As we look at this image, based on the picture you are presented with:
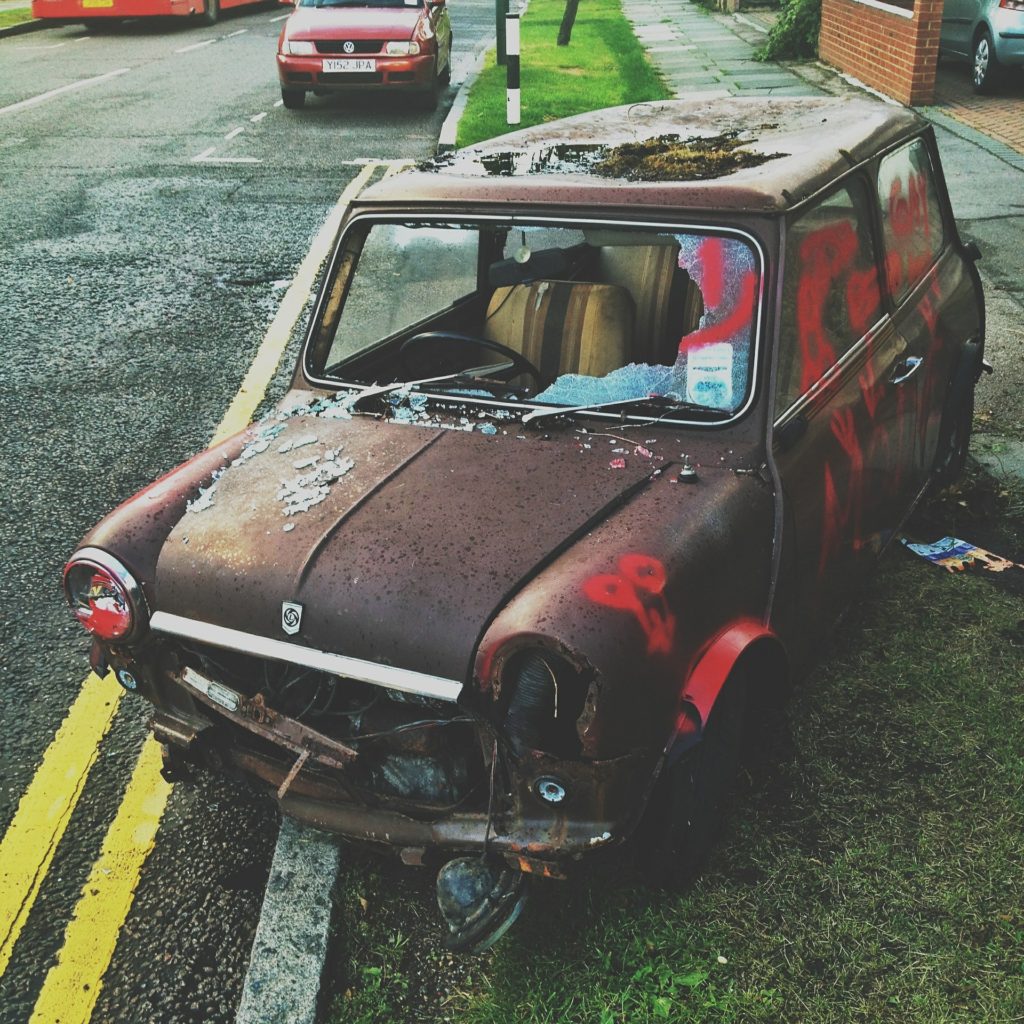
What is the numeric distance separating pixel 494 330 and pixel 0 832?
211 centimetres

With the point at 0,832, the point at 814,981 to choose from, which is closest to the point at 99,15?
the point at 0,832

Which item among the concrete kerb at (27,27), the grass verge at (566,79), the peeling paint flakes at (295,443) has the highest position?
the peeling paint flakes at (295,443)

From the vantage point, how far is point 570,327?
363 centimetres

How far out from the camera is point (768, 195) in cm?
324

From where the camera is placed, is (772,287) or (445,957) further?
(772,287)

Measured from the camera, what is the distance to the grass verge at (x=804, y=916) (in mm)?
2711

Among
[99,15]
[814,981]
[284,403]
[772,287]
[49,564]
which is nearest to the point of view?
[814,981]

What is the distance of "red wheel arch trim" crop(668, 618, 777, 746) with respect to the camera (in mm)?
2672

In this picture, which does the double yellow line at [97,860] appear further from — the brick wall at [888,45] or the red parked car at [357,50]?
the brick wall at [888,45]

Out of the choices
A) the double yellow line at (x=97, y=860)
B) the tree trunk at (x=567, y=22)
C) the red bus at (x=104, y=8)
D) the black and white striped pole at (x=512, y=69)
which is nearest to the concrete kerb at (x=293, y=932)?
the double yellow line at (x=97, y=860)

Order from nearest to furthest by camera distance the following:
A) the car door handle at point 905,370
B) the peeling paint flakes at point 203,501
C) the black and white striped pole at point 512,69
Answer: the peeling paint flakes at point 203,501 < the car door handle at point 905,370 < the black and white striped pole at point 512,69

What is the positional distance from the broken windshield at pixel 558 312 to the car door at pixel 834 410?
18 cm

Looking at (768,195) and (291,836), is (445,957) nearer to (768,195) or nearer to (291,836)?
(291,836)

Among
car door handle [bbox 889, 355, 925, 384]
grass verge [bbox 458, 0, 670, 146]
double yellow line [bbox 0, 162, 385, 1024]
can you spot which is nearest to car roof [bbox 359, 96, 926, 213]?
car door handle [bbox 889, 355, 925, 384]
